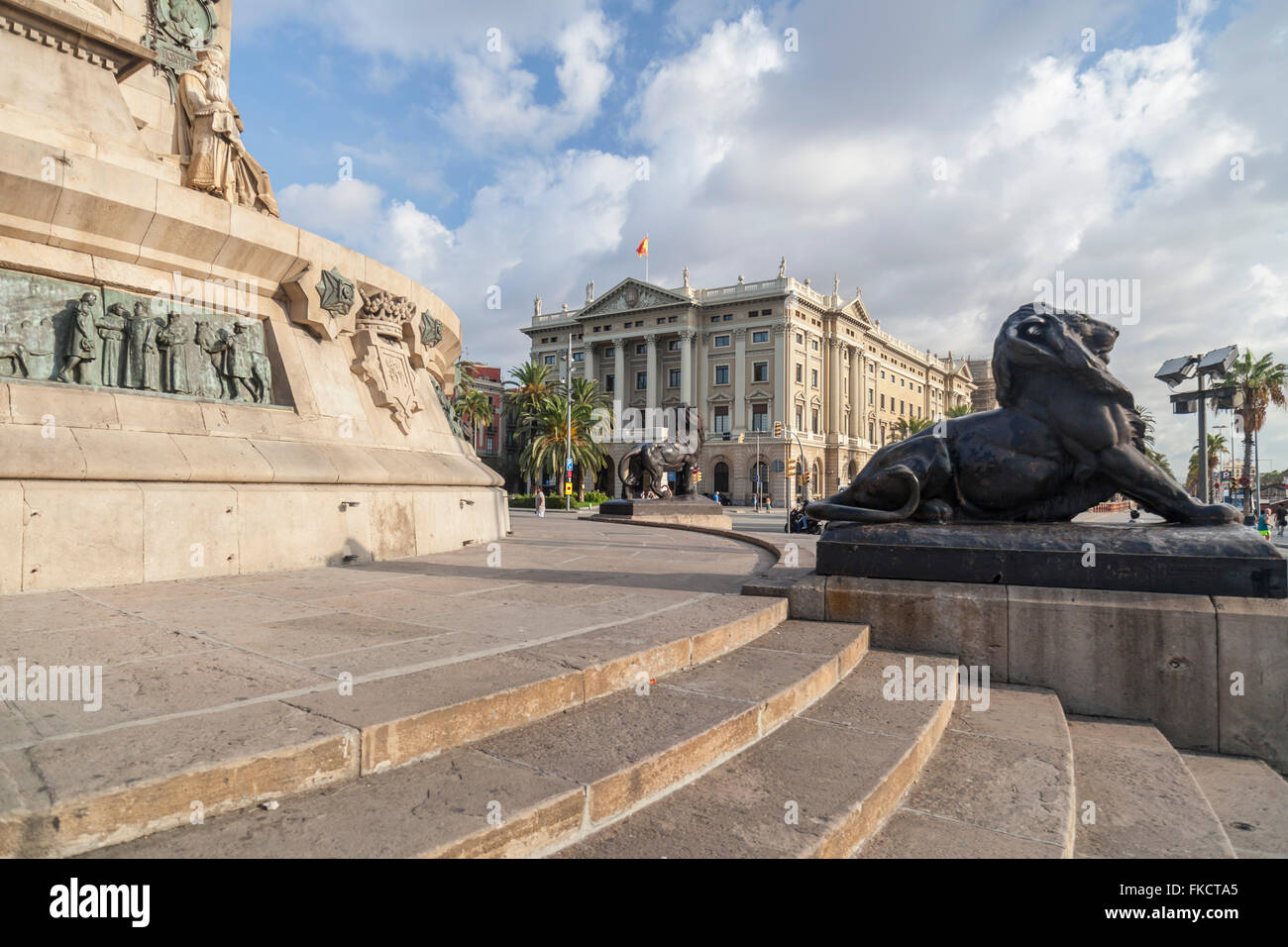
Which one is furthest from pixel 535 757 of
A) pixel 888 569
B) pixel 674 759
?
pixel 888 569

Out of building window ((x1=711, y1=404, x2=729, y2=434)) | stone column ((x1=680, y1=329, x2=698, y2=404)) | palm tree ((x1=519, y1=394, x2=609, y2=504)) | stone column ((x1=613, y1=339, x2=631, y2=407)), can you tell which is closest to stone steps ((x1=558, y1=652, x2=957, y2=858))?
palm tree ((x1=519, y1=394, x2=609, y2=504))

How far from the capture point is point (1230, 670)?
3.91 m

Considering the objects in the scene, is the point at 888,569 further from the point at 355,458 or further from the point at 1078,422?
the point at 355,458

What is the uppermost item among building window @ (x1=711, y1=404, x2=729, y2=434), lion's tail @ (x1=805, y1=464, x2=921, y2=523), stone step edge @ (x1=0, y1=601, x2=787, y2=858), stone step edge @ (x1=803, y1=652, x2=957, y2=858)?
building window @ (x1=711, y1=404, x2=729, y2=434)

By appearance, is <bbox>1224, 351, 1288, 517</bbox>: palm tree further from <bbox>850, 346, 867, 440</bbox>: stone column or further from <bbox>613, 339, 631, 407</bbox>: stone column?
<bbox>613, 339, 631, 407</bbox>: stone column

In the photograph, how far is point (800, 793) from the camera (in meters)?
2.45

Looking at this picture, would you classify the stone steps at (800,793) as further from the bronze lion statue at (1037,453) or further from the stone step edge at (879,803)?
the bronze lion statue at (1037,453)

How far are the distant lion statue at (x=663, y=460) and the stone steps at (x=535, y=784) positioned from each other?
1615 cm

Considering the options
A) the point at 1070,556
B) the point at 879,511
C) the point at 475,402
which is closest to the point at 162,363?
the point at 879,511

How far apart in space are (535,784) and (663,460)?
1751 centimetres

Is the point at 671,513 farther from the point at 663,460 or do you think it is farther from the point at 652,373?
the point at 652,373

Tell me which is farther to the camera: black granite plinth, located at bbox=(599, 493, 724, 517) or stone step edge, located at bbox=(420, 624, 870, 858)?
black granite plinth, located at bbox=(599, 493, 724, 517)

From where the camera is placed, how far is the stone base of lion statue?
17.7m

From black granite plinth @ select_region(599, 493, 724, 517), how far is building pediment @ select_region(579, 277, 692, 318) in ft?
174
